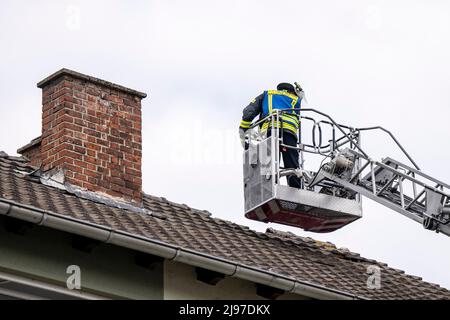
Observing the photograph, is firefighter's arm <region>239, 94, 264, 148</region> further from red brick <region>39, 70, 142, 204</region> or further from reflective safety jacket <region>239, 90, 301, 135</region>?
red brick <region>39, 70, 142, 204</region>

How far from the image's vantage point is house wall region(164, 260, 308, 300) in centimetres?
1434

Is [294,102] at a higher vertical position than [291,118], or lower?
higher

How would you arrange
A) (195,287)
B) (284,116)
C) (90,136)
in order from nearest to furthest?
(195,287), (90,136), (284,116)

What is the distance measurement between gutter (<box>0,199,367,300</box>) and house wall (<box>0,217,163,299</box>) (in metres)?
0.32

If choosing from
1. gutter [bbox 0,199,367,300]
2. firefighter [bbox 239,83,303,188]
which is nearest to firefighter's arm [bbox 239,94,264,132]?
firefighter [bbox 239,83,303,188]

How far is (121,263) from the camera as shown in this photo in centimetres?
1398

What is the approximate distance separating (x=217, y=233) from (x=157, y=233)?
68.3 inches

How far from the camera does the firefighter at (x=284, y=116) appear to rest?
19.7 metres

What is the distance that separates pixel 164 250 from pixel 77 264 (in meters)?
0.83

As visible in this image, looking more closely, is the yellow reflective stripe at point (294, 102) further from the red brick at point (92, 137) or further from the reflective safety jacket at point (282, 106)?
the red brick at point (92, 137)

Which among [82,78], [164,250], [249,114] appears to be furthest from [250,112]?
[164,250]

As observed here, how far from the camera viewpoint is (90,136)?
16.5 meters

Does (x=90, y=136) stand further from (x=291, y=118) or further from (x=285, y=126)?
(x=291, y=118)
